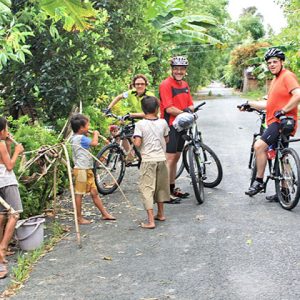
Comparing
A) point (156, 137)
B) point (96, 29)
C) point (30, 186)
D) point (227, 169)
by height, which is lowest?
point (227, 169)

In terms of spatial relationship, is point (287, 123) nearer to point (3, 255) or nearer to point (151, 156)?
point (151, 156)

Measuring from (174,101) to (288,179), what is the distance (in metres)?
1.89

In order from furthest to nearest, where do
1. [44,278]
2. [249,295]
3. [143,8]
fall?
[143,8] → [44,278] → [249,295]

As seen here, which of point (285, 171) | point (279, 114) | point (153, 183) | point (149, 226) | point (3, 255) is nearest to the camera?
point (3, 255)

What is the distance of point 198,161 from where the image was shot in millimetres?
6594

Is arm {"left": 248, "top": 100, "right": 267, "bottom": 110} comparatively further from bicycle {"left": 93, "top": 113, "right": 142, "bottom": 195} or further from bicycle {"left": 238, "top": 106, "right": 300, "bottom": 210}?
bicycle {"left": 93, "top": 113, "right": 142, "bottom": 195}

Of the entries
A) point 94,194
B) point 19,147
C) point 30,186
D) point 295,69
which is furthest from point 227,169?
point 295,69

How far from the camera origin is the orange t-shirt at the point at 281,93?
593 centimetres

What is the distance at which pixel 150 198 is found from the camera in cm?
562

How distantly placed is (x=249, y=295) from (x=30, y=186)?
10.4 ft

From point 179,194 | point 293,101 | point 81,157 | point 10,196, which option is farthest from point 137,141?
point 293,101

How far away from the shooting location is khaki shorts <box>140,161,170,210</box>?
564 centimetres

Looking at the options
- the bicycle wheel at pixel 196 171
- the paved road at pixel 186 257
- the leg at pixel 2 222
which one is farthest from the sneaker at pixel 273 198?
the leg at pixel 2 222

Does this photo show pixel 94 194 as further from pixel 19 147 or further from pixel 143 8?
pixel 143 8
